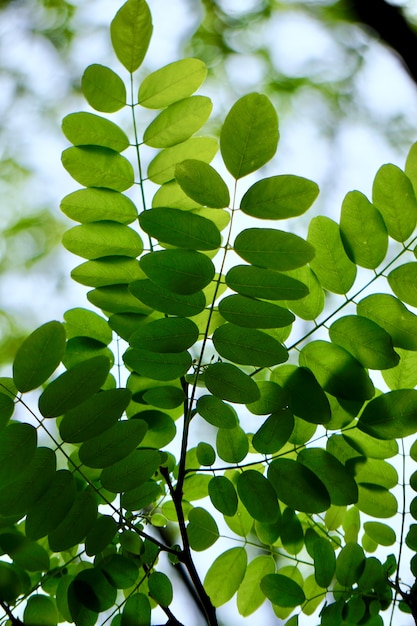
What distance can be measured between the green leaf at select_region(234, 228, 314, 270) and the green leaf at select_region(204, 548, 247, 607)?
0.49 metres

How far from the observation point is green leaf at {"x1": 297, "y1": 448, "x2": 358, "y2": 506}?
2.91 ft

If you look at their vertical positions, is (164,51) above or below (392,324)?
above

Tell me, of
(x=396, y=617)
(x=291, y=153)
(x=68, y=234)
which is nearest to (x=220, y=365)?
(x=68, y=234)

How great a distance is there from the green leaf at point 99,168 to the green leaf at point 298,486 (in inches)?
21.3

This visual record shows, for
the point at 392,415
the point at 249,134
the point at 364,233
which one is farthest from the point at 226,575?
the point at 249,134

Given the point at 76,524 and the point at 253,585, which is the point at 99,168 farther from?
the point at 253,585

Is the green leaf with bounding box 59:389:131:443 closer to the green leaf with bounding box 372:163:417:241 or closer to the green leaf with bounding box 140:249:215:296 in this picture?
the green leaf with bounding box 140:249:215:296

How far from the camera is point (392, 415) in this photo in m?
0.90

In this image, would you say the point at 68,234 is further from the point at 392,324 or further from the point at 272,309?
the point at 392,324

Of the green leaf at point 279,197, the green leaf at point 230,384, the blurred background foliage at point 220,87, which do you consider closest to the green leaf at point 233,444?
the green leaf at point 230,384

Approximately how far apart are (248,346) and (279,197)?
0.70 feet

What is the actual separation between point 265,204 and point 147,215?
17cm

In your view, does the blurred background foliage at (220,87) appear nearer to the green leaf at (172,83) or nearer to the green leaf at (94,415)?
the green leaf at (172,83)

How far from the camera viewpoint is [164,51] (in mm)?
4887
